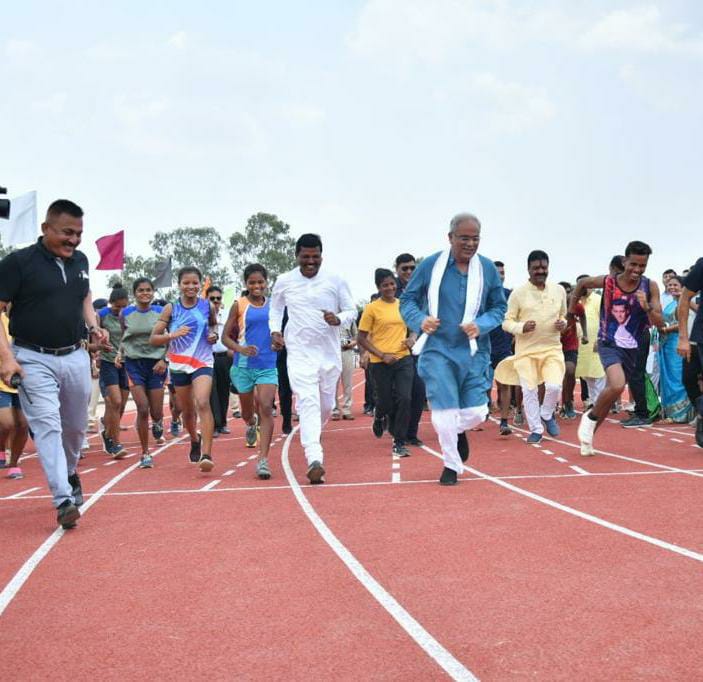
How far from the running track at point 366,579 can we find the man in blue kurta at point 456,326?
582mm

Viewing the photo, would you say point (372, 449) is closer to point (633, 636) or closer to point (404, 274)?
point (404, 274)

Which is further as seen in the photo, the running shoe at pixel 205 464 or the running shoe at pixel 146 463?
the running shoe at pixel 146 463

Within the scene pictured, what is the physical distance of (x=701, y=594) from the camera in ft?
14.3

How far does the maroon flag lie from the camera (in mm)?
23859

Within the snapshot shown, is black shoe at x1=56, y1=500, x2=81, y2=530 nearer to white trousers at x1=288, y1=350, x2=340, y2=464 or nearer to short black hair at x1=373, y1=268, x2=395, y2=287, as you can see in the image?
white trousers at x1=288, y1=350, x2=340, y2=464

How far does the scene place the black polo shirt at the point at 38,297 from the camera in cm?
655

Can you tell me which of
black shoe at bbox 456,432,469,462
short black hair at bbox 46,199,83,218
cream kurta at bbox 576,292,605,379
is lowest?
black shoe at bbox 456,432,469,462

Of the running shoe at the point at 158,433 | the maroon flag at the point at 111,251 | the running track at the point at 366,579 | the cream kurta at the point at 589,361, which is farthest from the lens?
the maroon flag at the point at 111,251

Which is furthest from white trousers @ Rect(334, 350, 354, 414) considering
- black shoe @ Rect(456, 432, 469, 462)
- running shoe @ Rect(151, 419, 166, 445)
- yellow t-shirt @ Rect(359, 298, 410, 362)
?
black shoe @ Rect(456, 432, 469, 462)

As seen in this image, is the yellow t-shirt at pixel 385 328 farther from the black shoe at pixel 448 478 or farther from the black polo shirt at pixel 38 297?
the black polo shirt at pixel 38 297

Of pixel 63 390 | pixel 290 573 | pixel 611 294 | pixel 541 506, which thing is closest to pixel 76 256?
pixel 63 390

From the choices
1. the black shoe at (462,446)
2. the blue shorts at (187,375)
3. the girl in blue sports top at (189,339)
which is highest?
the girl in blue sports top at (189,339)

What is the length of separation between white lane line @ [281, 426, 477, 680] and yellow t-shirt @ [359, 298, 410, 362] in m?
4.20

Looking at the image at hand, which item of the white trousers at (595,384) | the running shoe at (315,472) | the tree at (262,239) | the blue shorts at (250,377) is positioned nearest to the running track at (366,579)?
the running shoe at (315,472)
